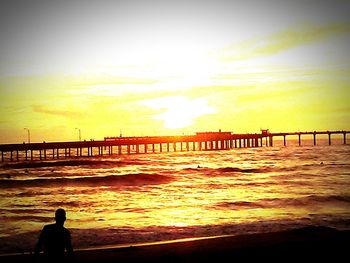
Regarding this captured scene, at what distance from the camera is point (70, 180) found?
131 feet

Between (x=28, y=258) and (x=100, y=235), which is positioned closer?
(x=28, y=258)

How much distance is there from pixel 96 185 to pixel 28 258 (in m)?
26.4

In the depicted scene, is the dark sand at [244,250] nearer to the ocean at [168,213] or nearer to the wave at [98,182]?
the ocean at [168,213]

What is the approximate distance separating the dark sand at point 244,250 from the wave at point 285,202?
8.33 meters

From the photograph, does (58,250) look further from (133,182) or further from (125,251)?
(133,182)

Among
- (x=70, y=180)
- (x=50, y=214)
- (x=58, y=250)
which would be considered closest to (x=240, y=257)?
(x=58, y=250)

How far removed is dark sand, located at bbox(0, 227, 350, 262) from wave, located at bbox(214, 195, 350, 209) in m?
8.33

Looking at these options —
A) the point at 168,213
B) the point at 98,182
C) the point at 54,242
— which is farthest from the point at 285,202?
the point at 98,182

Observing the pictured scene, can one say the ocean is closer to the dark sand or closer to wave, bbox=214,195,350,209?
wave, bbox=214,195,350,209

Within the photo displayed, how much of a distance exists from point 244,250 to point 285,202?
41.7ft

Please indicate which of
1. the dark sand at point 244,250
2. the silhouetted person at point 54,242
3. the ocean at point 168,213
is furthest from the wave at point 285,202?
the silhouetted person at point 54,242

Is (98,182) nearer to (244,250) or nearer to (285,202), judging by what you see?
(285,202)

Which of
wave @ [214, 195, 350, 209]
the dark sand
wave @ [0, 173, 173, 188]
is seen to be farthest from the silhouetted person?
wave @ [0, 173, 173, 188]

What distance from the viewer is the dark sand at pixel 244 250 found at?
782 centimetres
